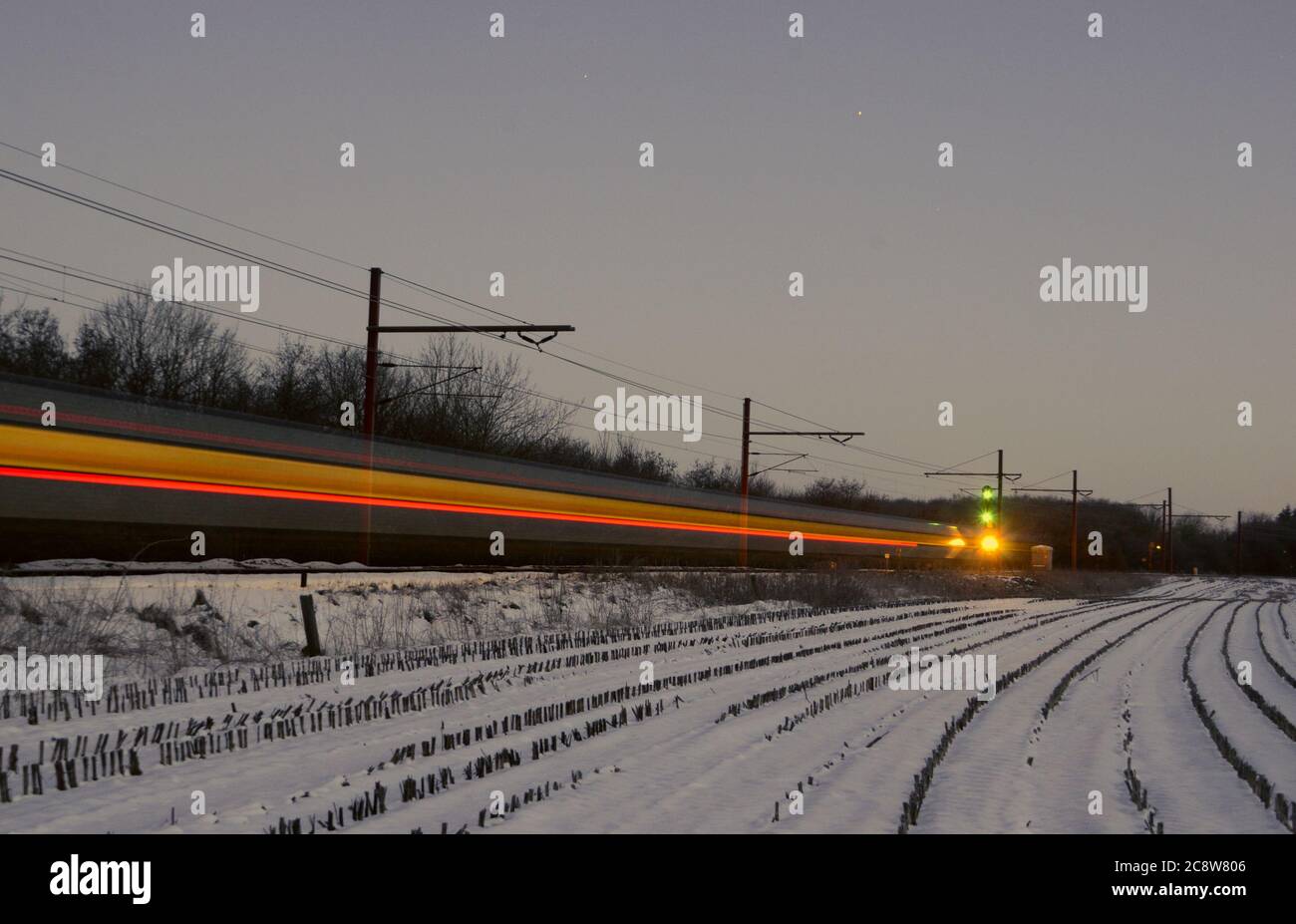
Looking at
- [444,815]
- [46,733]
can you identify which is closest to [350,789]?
[444,815]

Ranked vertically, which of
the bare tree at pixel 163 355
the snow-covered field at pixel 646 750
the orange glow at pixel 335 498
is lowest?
the snow-covered field at pixel 646 750

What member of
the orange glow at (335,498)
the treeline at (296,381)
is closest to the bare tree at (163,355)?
the treeline at (296,381)

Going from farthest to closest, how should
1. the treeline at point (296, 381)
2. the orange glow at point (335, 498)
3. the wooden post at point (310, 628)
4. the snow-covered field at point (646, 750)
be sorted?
the treeline at point (296, 381) → the orange glow at point (335, 498) → the wooden post at point (310, 628) → the snow-covered field at point (646, 750)

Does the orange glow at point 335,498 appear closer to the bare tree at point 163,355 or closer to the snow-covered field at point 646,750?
the snow-covered field at point 646,750

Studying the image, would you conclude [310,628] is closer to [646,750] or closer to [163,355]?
[646,750]

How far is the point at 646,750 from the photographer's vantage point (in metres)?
9.12

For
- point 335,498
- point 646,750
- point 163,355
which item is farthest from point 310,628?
point 163,355

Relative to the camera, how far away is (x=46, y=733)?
9055mm

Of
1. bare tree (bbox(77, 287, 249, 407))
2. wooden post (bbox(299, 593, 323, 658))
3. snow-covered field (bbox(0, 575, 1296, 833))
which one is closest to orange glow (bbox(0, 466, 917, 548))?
snow-covered field (bbox(0, 575, 1296, 833))

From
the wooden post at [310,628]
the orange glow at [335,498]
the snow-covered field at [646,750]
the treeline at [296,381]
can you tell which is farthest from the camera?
the treeline at [296,381]

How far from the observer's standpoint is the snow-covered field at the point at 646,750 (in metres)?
6.90

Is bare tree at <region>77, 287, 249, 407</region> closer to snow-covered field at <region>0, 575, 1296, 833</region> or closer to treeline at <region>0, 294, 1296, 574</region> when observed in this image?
treeline at <region>0, 294, 1296, 574</region>

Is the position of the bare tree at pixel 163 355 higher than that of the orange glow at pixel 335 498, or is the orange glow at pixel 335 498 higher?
the bare tree at pixel 163 355

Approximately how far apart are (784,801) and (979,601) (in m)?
32.4
